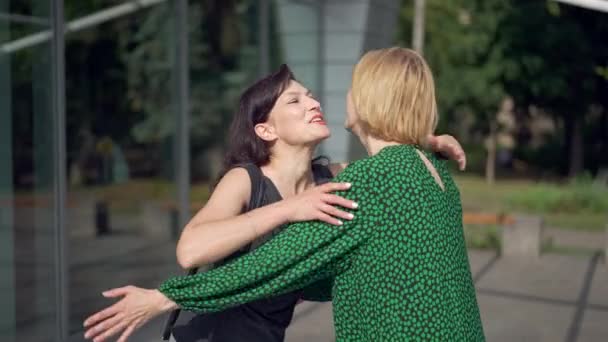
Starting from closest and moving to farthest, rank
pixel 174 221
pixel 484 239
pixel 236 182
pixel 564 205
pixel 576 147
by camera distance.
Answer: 1. pixel 236 182
2. pixel 174 221
3. pixel 484 239
4. pixel 564 205
5. pixel 576 147

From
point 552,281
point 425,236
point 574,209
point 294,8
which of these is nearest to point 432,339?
point 425,236

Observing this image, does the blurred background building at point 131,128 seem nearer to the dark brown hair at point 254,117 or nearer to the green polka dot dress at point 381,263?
the dark brown hair at point 254,117

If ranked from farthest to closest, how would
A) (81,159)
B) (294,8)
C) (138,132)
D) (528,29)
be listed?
(528,29) → (294,8) → (138,132) → (81,159)

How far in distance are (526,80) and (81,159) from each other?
62.4 ft

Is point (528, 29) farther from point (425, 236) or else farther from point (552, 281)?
point (425, 236)

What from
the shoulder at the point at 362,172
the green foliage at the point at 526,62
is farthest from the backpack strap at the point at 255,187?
the green foliage at the point at 526,62

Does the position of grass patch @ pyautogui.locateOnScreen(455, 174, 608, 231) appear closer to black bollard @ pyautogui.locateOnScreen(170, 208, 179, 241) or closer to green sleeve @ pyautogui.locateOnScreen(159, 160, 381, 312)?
black bollard @ pyautogui.locateOnScreen(170, 208, 179, 241)

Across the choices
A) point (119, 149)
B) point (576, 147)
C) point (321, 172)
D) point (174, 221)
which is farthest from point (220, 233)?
point (576, 147)

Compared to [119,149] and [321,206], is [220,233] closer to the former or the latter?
[321,206]

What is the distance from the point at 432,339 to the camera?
1.97 metres

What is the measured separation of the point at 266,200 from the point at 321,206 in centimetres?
47

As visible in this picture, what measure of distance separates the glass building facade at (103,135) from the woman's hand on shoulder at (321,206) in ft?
11.0

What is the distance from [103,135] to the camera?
6.33m

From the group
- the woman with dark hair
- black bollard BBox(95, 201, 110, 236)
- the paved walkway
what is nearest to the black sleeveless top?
the woman with dark hair
